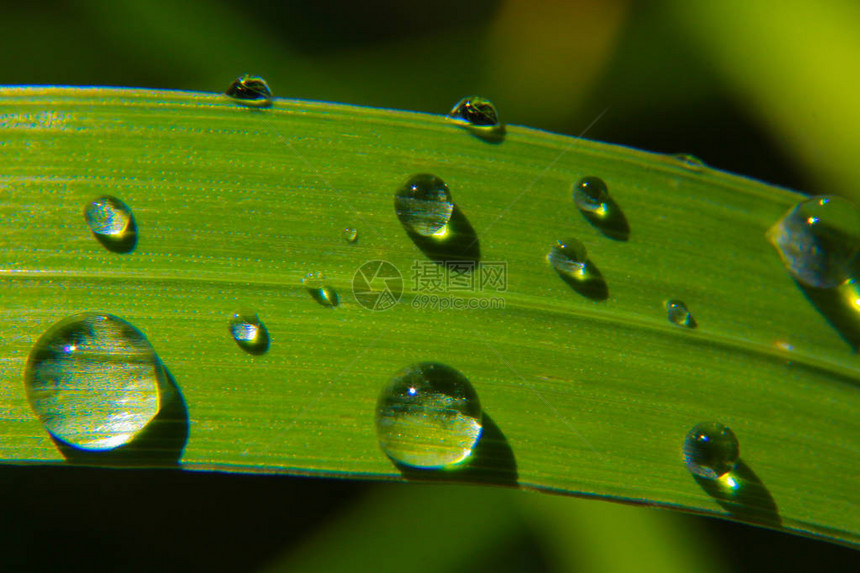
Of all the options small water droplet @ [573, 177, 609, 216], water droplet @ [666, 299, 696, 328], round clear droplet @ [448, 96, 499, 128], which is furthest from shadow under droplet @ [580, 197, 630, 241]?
round clear droplet @ [448, 96, 499, 128]

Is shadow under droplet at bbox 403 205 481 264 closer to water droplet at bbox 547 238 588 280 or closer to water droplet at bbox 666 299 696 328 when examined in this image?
water droplet at bbox 547 238 588 280

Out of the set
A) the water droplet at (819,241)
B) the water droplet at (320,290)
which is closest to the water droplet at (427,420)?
the water droplet at (320,290)

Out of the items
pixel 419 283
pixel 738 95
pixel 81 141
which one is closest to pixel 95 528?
pixel 81 141

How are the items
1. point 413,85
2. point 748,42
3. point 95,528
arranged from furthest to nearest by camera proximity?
point 413,85
point 748,42
point 95,528

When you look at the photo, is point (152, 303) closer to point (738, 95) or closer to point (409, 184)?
point (409, 184)

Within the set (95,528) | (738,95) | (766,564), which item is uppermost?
(738,95)

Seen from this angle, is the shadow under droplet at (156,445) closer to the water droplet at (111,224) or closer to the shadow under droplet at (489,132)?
the water droplet at (111,224)
